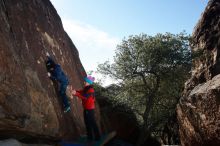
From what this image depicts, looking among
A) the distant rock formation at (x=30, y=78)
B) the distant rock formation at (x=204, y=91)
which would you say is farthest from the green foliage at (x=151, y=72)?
the distant rock formation at (x=30, y=78)

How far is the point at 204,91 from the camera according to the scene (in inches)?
583

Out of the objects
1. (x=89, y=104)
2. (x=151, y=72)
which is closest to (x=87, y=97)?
(x=89, y=104)

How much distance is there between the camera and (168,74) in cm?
2328

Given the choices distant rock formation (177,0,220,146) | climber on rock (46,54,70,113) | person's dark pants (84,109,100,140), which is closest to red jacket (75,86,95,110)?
person's dark pants (84,109,100,140)

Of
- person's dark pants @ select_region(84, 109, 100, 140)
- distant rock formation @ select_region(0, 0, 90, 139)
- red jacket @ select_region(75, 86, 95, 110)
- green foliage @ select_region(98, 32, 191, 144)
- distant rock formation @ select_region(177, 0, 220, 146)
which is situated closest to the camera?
distant rock formation @ select_region(0, 0, 90, 139)

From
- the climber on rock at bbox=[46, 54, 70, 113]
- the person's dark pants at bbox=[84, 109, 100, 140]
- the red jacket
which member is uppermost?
the climber on rock at bbox=[46, 54, 70, 113]

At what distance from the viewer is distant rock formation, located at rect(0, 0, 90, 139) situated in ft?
26.4

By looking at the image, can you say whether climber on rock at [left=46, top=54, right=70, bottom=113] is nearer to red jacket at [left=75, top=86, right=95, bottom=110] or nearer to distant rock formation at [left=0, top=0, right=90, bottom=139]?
distant rock formation at [left=0, top=0, right=90, bottom=139]

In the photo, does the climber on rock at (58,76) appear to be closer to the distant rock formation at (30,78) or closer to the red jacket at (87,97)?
the distant rock formation at (30,78)

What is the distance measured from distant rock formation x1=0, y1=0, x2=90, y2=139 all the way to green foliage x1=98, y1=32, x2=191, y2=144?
9.58 m

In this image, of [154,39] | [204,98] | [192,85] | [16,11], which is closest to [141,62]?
[154,39]

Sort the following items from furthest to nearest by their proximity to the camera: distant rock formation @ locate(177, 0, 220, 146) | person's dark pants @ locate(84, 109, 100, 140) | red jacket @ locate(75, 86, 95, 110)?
distant rock formation @ locate(177, 0, 220, 146), person's dark pants @ locate(84, 109, 100, 140), red jacket @ locate(75, 86, 95, 110)

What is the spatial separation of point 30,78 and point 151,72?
14.8 m

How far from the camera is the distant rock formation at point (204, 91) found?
14188 mm
